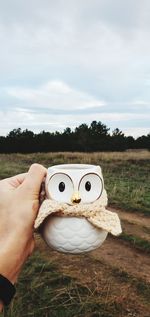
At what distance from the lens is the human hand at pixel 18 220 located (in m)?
1.16

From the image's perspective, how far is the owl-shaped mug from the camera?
108 cm

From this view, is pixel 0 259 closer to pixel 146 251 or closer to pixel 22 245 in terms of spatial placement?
pixel 22 245

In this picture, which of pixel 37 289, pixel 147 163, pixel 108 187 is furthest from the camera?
pixel 147 163

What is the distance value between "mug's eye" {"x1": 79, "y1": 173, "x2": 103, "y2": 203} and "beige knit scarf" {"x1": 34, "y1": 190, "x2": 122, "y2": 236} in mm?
15

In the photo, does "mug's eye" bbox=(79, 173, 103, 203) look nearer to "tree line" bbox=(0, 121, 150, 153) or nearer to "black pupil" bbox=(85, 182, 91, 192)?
"black pupil" bbox=(85, 182, 91, 192)

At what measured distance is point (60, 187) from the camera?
3.62 ft

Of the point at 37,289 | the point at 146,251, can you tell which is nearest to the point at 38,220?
the point at 37,289

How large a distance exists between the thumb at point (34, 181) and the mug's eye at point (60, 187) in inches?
3.5

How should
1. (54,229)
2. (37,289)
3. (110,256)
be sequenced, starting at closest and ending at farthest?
(54,229) < (37,289) < (110,256)

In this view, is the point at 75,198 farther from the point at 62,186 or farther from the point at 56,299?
the point at 56,299

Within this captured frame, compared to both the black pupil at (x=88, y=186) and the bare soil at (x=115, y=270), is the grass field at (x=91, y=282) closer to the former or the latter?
the bare soil at (x=115, y=270)

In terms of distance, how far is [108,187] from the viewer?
10.6 metres

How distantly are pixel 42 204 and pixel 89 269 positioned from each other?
3723 mm

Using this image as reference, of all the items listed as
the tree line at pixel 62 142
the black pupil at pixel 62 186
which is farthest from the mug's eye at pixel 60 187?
the tree line at pixel 62 142
